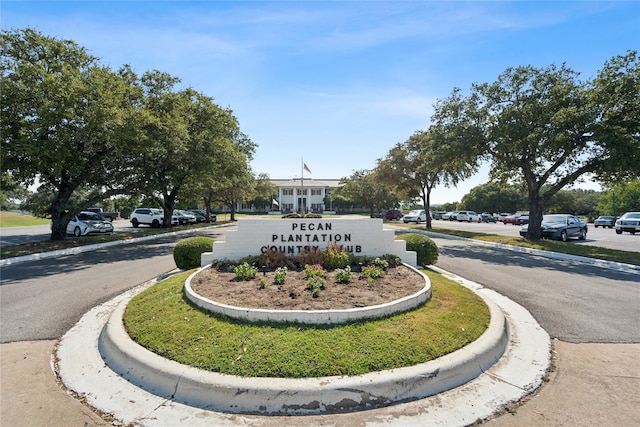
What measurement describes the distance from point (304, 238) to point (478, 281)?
194 inches

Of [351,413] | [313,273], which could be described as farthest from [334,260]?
[351,413]

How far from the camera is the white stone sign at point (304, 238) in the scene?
28.7 ft

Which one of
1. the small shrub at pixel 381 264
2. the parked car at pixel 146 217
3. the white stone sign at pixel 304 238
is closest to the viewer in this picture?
the small shrub at pixel 381 264

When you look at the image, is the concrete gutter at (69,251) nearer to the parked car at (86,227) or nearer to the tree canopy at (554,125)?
the parked car at (86,227)

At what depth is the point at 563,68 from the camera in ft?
57.1

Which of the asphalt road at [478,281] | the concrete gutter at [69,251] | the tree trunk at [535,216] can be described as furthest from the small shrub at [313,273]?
the tree trunk at [535,216]

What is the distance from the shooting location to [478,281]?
9.13 metres

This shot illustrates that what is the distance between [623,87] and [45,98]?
24.1m

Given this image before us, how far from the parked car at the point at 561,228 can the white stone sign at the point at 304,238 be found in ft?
49.2

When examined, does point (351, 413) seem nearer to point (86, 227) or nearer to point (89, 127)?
point (89, 127)

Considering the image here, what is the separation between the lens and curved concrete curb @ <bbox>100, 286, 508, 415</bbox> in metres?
3.43

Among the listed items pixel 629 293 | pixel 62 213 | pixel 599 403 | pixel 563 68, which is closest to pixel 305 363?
pixel 599 403

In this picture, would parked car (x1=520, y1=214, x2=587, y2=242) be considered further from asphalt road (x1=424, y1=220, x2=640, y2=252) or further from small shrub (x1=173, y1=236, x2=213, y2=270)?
small shrub (x1=173, y1=236, x2=213, y2=270)

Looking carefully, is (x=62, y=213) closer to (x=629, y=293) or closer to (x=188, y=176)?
(x=188, y=176)
